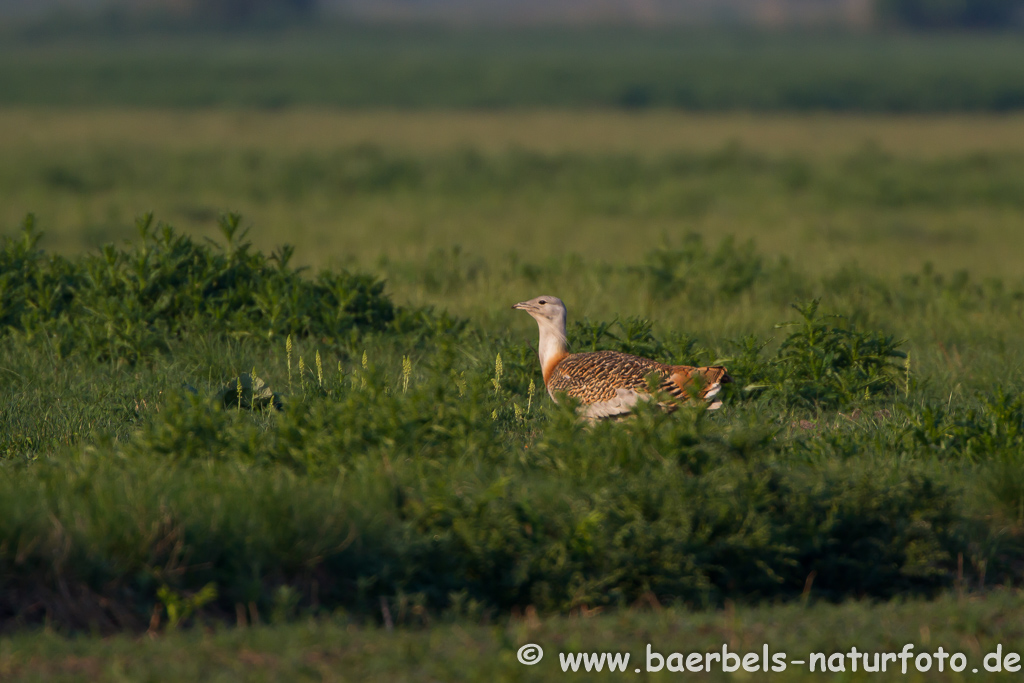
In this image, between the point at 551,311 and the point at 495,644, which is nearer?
the point at 495,644

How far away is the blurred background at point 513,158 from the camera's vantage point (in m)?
16.4

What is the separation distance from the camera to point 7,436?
6.94 m

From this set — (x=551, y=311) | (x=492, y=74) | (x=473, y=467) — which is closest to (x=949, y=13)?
(x=492, y=74)

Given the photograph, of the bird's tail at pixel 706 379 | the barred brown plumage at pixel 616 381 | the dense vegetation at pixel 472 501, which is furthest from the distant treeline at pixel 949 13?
the bird's tail at pixel 706 379

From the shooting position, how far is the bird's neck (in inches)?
304

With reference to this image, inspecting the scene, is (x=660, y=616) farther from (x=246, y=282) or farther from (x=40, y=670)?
(x=246, y=282)

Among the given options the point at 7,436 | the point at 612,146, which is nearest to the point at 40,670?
the point at 7,436

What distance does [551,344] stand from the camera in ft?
25.4

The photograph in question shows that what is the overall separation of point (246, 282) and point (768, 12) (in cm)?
19616

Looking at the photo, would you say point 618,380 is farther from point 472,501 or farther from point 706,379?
point 472,501

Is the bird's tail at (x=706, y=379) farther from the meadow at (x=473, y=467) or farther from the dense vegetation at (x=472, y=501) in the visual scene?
the dense vegetation at (x=472, y=501)

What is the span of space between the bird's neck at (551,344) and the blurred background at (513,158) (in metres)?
3.64

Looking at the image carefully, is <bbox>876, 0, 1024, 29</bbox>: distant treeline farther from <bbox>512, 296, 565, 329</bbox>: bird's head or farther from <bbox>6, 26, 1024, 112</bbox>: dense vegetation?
<bbox>512, 296, 565, 329</bbox>: bird's head

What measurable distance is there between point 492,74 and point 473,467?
65.9m
